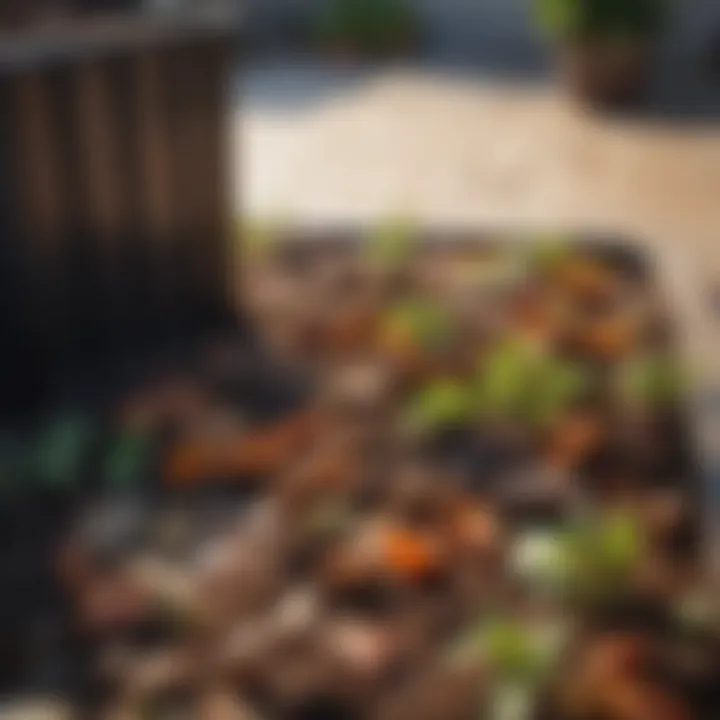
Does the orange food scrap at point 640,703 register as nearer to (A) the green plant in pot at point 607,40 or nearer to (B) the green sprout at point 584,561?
(B) the green sprout at point 584,561

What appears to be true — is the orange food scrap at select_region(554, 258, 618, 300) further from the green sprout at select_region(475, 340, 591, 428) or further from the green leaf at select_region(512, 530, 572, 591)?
the green leaf at select_region(512, 530, 572, 591)

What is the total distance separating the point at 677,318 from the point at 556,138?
246 centimetres

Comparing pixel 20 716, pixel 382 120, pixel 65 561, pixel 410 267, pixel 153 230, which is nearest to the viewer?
pixel 20 716

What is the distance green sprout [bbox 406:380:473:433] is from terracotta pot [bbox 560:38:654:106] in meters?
3.36

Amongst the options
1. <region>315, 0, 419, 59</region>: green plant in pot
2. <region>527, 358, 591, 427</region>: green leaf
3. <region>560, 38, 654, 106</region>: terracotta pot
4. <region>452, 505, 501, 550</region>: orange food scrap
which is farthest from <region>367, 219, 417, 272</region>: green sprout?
<region>315, 0, 419, 59</region>: green plant in pot

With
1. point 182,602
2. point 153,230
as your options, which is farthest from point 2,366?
point 182,602

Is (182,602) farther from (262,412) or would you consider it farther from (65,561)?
(262,412)

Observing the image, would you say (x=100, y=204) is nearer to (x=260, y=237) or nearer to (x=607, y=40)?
(x=260, y=237)

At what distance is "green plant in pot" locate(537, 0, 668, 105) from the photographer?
6.61 meters

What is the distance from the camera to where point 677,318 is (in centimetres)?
395

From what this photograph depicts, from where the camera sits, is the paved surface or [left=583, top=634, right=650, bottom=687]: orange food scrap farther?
the paved surface

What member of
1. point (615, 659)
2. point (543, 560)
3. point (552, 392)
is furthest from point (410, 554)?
point (552, 392)

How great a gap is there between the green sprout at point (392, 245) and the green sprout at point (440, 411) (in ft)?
2.61

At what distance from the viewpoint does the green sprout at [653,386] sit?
3.55 metres
